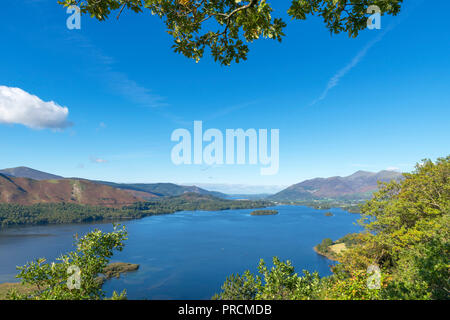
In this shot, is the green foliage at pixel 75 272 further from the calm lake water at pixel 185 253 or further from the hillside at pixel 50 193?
the hillside at pixel 50 193

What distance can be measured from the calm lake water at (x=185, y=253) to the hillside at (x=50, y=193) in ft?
225

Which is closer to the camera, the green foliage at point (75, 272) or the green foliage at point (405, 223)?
the green foliage at point (75, 272)

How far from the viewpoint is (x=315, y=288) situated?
8.06 metres

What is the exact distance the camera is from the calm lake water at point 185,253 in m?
51.5

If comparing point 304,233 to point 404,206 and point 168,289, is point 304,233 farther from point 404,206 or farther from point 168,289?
point 404,206

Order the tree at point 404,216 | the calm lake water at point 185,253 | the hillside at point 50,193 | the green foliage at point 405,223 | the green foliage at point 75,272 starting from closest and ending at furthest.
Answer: the green foliage at point 75,272, the green foliage at point 405,223, the tree at point 404,216, the calm lake water at point 185,253, the hillside at point 50,193

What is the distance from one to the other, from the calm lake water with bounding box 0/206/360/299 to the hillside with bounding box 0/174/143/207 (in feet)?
225

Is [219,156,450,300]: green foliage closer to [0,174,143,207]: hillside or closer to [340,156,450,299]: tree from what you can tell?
[340,156,450,299]: tree

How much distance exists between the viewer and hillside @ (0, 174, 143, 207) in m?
159

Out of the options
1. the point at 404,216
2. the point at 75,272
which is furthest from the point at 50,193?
the point at 404,216

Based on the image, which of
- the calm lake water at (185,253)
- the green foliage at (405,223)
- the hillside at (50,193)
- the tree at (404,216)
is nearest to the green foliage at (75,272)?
the green foliage at (405,223)
